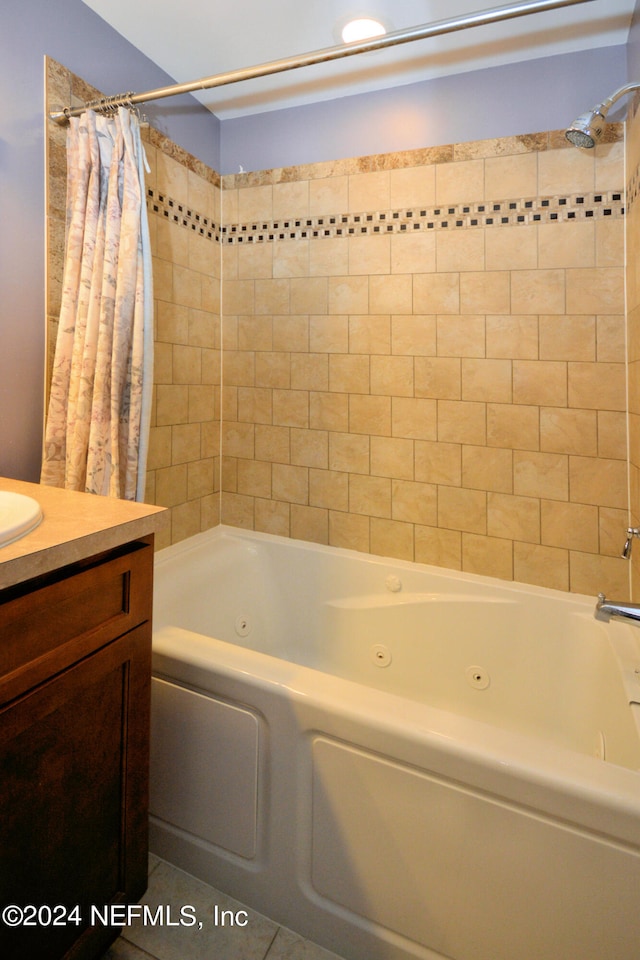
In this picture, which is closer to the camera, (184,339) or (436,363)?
(436,363)

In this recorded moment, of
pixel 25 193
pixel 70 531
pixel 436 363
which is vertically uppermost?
pixel 25 193

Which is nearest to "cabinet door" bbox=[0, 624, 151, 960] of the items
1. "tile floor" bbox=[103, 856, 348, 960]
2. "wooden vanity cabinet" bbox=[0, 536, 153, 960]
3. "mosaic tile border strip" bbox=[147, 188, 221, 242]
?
"wooden vanity cabinet" bbox=[0, 536, 153, 960]

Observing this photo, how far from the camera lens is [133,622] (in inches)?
43.2

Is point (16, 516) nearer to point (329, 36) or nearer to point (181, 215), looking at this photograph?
point (181, 215)

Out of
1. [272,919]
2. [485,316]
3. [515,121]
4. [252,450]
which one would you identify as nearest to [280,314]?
[252,450]

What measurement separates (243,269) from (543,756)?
2.21 metres

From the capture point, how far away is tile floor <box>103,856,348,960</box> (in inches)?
47.9

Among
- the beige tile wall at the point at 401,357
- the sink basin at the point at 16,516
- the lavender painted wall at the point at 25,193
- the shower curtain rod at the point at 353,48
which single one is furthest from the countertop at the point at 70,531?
the shower curtain rod at the point at 353,48

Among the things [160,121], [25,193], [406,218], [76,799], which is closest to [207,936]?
[76,799]

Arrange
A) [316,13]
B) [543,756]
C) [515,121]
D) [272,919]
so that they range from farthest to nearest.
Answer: [515,121], [316,13], [272,919], [543,756]

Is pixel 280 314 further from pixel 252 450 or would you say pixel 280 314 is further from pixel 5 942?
pixel 5 942

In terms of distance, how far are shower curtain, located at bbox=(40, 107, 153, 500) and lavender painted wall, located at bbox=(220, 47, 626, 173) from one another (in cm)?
88

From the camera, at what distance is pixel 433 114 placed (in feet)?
6.71

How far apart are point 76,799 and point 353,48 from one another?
205 centimetres
